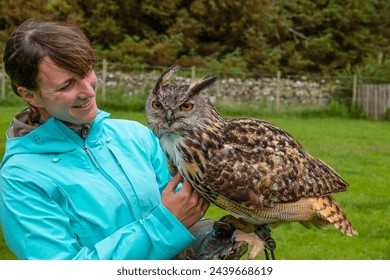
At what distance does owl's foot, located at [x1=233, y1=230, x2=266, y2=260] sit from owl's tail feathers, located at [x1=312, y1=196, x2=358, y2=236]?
175 millimetres

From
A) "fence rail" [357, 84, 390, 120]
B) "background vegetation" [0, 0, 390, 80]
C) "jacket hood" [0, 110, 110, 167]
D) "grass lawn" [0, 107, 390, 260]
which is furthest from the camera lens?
"background vegetation" [0, 0, 390, 80]

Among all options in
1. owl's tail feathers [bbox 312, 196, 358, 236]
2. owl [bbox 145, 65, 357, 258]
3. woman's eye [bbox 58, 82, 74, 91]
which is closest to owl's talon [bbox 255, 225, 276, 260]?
owl [bbox 145, 65, 357, 258]

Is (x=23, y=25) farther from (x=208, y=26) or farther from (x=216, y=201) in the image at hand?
(x=208, y=26)

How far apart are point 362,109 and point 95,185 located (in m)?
14.5

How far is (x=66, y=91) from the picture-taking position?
170cm

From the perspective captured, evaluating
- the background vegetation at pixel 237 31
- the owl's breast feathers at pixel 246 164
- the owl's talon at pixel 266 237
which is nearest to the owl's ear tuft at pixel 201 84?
the owl's breast feathers at pixel 246 164

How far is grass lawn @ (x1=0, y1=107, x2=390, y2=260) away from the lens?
4.77m

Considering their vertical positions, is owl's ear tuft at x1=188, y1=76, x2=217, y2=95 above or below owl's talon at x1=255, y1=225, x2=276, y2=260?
above

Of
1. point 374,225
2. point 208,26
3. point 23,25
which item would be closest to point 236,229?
point 23,25

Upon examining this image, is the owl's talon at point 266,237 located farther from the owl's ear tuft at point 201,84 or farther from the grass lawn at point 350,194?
the grass lawn at point 350,194

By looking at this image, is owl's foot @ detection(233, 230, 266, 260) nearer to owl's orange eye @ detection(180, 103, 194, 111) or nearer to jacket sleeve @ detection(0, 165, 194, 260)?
jacket sleeve @ detection(0, 165, 194, 260)

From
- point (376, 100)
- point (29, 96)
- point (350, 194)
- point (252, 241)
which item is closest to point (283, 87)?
point (376, 100)

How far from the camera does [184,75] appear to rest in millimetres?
15562

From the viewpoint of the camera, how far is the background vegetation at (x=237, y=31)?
16578mm
